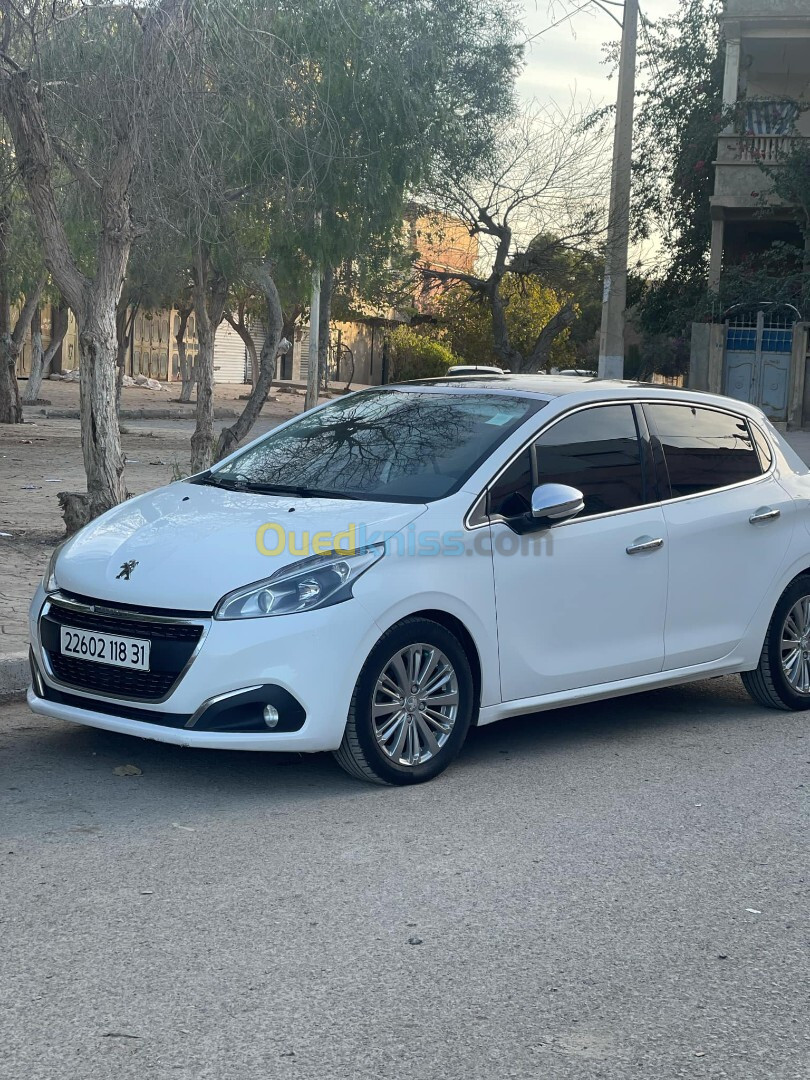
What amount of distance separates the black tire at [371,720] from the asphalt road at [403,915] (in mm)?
109

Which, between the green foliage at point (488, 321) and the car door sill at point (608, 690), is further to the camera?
the green foliage at point (488, 321)

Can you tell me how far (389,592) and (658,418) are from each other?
201 cm

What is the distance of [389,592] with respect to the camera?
5.38 meters

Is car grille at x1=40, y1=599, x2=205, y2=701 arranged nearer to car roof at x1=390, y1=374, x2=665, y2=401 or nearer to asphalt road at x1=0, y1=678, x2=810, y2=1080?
asphalt road at x1=0, y1=678, x2=810, y2=1080

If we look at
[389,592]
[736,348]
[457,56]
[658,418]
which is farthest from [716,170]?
[389,592]

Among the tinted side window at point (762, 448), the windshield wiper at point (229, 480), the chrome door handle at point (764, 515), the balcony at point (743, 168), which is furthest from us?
the balcony at point (743, 168)

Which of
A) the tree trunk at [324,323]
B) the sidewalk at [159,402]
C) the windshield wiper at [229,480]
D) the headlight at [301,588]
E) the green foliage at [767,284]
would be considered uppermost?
the green foliage at [767,284]

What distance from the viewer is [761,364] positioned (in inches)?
1033

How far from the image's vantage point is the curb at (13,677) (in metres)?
6.93

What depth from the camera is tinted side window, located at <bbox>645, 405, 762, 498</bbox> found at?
264 inches

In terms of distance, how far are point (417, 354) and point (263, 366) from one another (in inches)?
1142

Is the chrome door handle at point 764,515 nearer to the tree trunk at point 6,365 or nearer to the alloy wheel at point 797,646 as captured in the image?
the alloy wheel at point 797,646

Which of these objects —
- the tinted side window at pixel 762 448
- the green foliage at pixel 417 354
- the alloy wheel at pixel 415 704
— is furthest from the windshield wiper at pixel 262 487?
the green foliage at pixel 417 354

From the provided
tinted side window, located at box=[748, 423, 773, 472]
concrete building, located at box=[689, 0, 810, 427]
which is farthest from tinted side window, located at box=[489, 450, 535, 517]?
concrete building, located at box=[689, 0, 810, 427]
